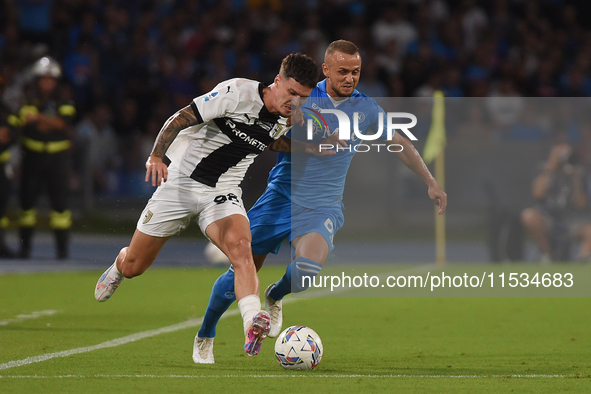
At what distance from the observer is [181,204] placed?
556cm

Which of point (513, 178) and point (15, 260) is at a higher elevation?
point (513, 178)

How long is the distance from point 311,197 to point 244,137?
2.23 feet

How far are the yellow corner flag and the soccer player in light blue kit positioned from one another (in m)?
6.66

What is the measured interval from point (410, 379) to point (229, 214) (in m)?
A: 1.51

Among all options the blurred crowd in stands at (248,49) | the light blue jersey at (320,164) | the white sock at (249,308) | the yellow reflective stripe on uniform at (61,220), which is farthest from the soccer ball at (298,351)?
the blurred crowd in stands at (248,49)

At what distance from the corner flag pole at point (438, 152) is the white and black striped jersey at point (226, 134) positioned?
23.7 feet

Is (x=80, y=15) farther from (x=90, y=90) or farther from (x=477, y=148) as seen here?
(x=477, y=148)

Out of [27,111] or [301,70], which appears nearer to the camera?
[301,70]

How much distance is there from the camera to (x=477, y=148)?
13250mm

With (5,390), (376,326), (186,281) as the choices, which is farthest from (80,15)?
(5,390)

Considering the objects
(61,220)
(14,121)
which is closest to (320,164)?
(61,220)

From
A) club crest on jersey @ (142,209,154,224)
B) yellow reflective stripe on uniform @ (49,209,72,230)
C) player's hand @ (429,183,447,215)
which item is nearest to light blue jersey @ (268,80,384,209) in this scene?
player's hand @ (429,183,447,215)

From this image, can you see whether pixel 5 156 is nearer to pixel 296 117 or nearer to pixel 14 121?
pixel 14 121

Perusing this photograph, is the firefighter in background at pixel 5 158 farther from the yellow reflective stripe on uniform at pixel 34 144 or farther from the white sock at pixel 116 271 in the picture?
the white sock at pixel 116 271
